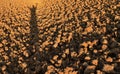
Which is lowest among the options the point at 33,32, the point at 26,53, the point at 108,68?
the point at 108,68

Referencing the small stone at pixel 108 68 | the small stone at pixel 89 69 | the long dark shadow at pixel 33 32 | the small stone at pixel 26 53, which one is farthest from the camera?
the long dark shadow at pixel 33 32

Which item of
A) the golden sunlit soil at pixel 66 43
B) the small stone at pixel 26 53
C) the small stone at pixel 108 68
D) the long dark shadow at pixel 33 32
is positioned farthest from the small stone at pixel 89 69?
the long dark shadow at pixel 33 32

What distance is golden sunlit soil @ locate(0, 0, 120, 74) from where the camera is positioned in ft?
15.6

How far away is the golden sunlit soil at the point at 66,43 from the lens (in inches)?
187

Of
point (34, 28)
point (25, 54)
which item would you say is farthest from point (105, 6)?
point (25, 54)

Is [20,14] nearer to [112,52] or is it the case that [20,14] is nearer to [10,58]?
[10,58]

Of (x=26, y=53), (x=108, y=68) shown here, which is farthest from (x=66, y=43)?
(x=108, y=68)

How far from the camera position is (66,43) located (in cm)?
596

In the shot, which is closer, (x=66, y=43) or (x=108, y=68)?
(x=108, y=68)

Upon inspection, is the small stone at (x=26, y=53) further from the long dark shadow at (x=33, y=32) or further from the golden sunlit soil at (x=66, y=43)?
the long dark shadow at (x=33, y=32)

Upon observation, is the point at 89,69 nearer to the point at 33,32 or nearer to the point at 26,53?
the point at 26,53

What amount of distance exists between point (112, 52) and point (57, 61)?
1.11m

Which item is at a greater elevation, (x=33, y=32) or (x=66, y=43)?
(x=33, y=32)

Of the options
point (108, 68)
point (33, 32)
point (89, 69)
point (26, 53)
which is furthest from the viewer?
point (33, 32)
